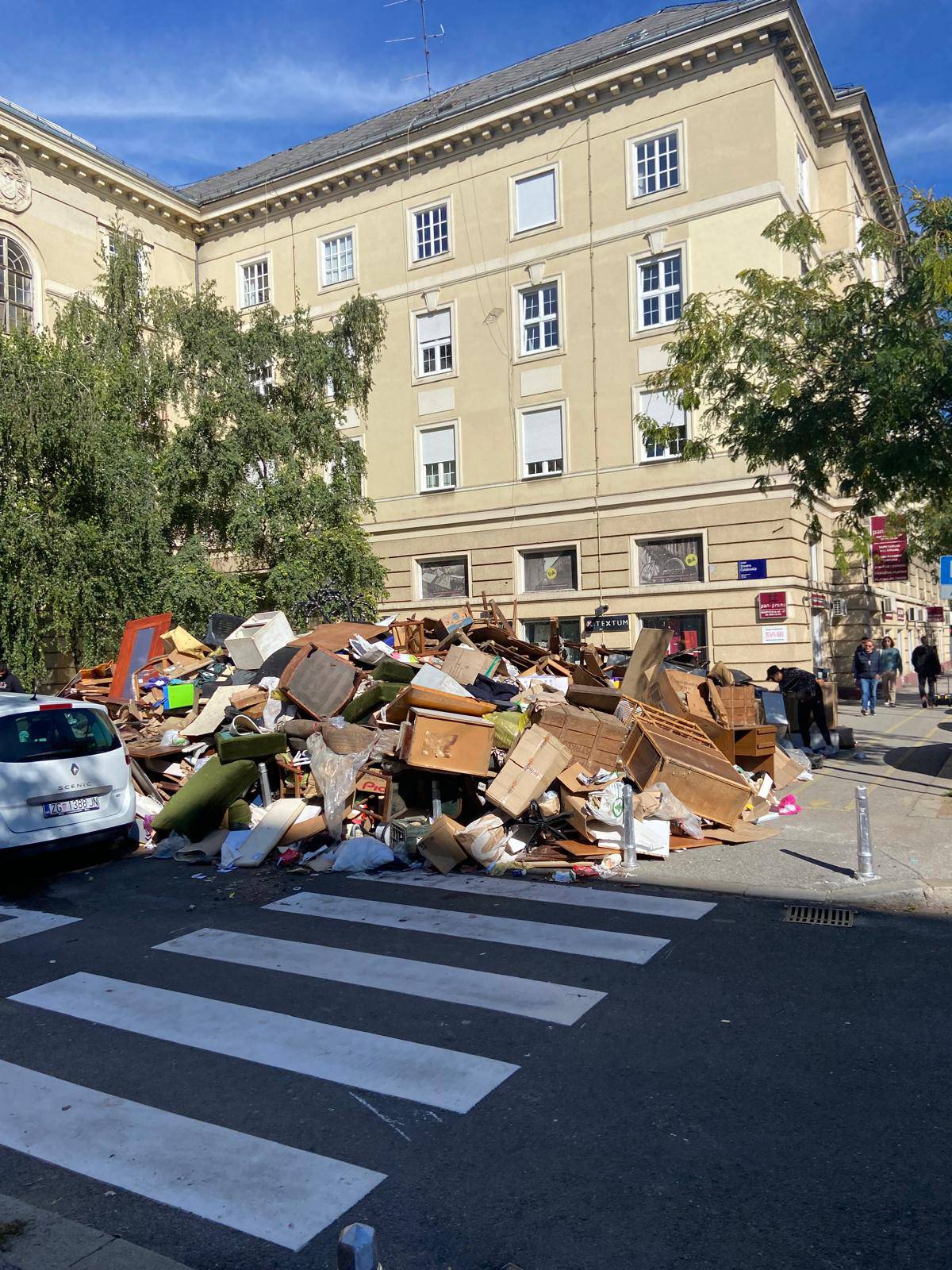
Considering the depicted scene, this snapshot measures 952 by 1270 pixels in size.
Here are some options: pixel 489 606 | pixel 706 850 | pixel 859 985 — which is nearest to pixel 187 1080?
pixel 859 985

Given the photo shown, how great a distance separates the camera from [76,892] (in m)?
8.95

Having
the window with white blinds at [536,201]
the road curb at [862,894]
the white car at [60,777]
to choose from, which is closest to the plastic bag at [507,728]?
the road curb at [862,894]

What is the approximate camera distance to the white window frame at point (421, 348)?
1068 inches

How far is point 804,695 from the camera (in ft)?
49.2

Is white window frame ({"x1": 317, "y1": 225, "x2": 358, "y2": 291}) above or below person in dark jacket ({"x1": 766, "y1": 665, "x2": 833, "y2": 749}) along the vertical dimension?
above

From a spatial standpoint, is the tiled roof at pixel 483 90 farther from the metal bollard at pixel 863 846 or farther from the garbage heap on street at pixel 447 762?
the metal bollard at pixel 863 846

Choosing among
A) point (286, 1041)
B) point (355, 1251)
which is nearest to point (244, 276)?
point (286, 1041)

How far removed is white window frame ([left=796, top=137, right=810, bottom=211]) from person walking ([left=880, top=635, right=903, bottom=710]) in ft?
38.1

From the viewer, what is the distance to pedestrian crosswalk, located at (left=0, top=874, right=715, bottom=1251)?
3.83 meters

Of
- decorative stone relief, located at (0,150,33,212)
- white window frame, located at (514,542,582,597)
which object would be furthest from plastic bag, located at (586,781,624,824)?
decorative stone relief, located at (0,150,33,212)

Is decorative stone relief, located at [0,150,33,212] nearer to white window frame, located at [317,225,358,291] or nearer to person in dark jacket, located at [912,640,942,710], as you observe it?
white window frame, located at [317,225,358,291]

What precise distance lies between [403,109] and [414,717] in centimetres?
2833

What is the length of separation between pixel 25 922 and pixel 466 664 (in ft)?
19.7

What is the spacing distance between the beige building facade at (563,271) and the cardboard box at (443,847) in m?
15.2
